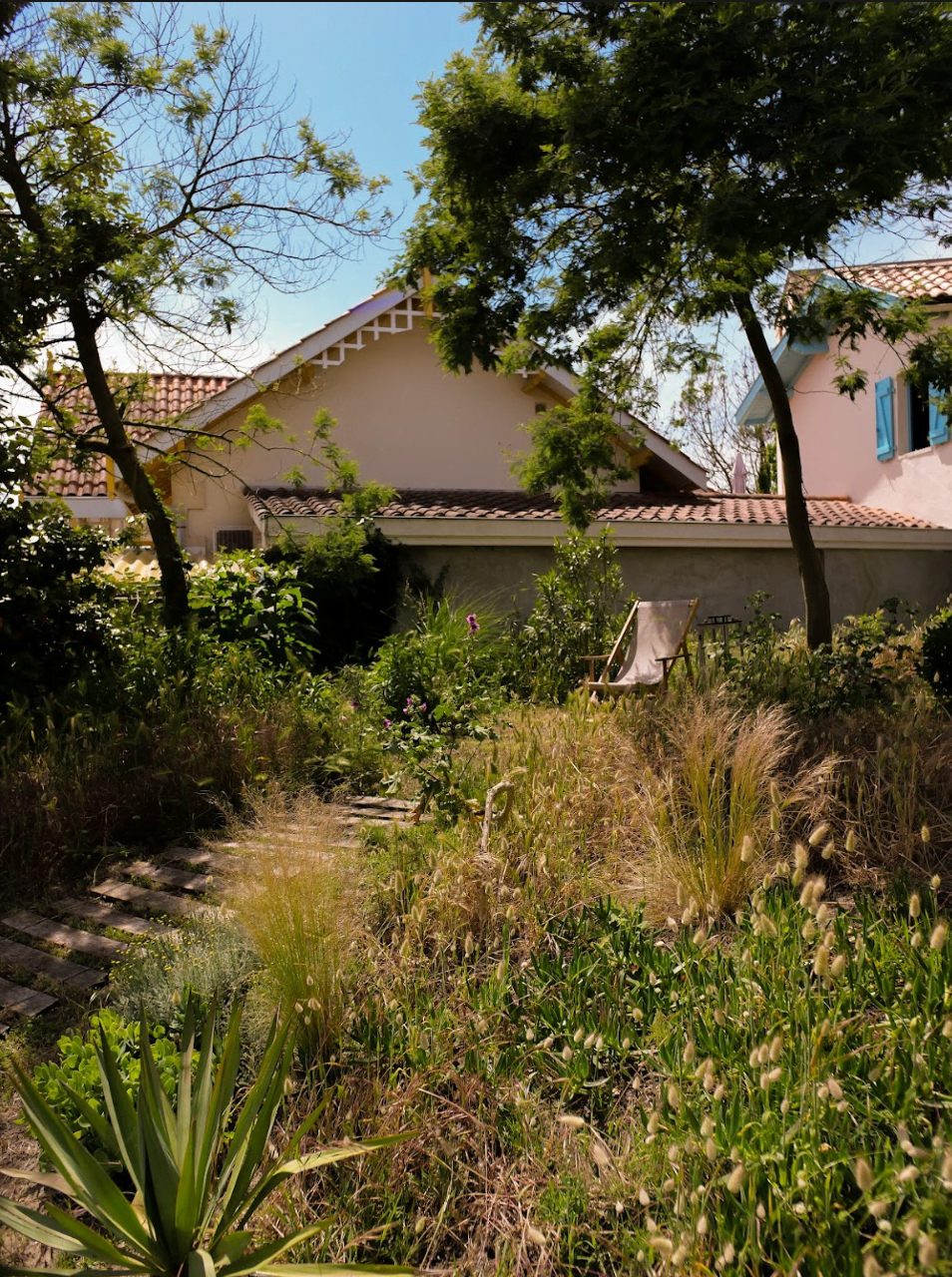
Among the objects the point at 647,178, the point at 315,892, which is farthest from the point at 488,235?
the point at 315,892

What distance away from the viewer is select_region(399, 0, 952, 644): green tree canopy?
241 inches

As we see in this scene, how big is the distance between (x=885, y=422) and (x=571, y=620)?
9.42 metres

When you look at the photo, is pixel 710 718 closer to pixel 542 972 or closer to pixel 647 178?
pixel 542 972

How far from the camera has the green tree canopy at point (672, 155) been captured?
611cm

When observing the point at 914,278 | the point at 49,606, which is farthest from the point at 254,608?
the point at 914,278

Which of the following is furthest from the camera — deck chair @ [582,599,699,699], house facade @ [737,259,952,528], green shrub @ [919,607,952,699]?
house facade @ [737,259,952,528]

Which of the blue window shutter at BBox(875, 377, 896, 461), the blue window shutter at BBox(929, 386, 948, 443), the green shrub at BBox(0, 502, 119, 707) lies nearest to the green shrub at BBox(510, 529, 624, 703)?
the green shrub at BBox(0, 502, 119, 707)

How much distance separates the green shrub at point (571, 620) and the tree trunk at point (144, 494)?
128 inches

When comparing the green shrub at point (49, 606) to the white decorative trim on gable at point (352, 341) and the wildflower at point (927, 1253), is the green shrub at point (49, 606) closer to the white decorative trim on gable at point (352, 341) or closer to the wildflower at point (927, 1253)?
the wildflower at point (927, 1253)

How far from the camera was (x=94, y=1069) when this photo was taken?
3.21m

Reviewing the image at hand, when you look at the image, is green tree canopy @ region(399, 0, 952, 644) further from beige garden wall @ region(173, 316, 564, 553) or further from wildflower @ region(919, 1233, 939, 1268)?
beige garden wall @ region(173, 316, 564, 553)

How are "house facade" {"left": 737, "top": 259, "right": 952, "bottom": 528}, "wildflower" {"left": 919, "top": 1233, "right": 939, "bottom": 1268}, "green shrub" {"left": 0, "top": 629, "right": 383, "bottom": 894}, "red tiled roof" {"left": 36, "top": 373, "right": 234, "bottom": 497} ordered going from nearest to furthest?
"wildflower" {"left": 919, "top": 1233, "right": 939, "bottom": 1268}, "green shrub" {"left": 0, "top": 629, "right": 383, "bottom": 894}, "red tiled roof" {"left": 36, "top": 373, "right": 234, "bottom": 497}, "house facade" {"left": 737, "top": 259, "right": 952, "bottom": 528}

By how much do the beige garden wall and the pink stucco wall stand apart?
16.2 ft

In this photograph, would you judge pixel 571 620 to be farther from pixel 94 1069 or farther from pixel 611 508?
pixel 94 1069
